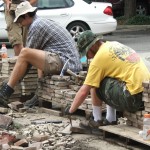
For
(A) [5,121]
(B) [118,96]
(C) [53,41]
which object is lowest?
(A) [5,121]

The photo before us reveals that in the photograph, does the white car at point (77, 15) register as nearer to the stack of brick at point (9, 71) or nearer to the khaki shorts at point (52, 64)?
the stack of brick at point (9, 71)

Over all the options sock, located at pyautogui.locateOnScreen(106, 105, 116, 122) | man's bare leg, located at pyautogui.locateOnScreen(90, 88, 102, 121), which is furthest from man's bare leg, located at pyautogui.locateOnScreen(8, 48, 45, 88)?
sock, located at pyautogui.locateOnScreen(106, 105, 116, 122)

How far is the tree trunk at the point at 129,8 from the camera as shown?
934 inches

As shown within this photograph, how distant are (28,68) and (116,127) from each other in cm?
205

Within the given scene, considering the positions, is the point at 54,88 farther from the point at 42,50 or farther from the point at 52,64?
the point at 42,50

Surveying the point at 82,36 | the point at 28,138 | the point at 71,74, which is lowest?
the point at 28,138

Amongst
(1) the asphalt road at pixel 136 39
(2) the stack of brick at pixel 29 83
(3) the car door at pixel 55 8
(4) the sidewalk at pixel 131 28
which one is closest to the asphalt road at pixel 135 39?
(1) the asphalt road at pixel 136 39

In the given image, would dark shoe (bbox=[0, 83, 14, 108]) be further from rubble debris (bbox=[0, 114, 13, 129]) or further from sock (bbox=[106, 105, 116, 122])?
sock (bbox=[106, 105, 116, 122])

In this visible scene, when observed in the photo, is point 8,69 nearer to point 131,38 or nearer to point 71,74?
point 71,74

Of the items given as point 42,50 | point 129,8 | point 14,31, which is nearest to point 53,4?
point 14,31

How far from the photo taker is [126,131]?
20.6 ft

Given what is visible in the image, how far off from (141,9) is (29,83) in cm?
1736

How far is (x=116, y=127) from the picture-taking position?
6496 mm

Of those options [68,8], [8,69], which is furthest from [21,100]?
[68,8]
